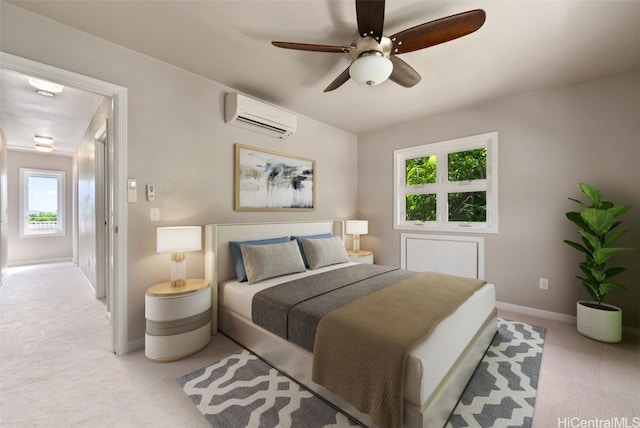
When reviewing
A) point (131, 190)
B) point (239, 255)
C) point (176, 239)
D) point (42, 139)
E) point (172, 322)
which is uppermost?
→ point (42, 139)

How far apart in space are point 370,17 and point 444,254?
304 cm

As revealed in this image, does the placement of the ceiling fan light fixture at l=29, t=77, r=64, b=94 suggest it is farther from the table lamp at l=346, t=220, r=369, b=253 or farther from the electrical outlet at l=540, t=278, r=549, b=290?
the electrical outlet at l=540, t=278, r=549, b=290

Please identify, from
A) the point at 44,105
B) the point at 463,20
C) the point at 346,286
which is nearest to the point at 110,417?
the point at 346,286

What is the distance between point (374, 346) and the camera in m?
1.30

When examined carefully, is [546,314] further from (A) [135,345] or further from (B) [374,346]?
(A) [135,345]

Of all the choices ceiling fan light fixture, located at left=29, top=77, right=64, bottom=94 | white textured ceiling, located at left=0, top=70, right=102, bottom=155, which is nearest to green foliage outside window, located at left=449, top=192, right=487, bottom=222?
white textured ceiling, located at left=0, top=70, right=102, bottom=155

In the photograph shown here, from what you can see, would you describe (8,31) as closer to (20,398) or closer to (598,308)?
(20,398)

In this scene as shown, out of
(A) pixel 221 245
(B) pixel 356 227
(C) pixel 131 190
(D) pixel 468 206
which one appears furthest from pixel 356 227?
(C) pixel 131 190

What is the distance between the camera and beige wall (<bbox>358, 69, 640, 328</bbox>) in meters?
2.49

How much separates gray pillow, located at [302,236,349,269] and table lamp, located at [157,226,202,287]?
1.21 metres

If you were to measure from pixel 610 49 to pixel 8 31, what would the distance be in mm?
4622

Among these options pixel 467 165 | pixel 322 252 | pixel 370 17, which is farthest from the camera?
pixel 467 165

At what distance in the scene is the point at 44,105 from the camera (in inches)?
126

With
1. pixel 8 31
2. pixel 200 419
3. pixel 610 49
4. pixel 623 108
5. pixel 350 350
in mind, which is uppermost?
pixel 610 49
